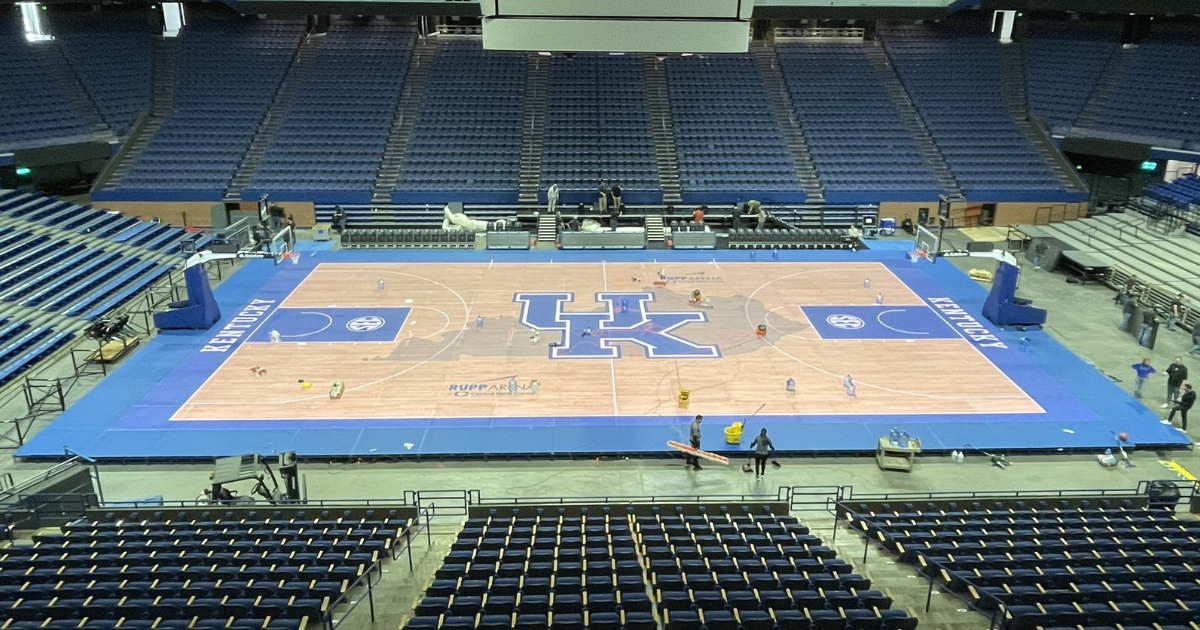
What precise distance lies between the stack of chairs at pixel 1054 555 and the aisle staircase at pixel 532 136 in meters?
28.8

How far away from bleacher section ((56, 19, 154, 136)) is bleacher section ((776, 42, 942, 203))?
36.3m

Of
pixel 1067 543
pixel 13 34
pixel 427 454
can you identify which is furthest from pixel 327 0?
pixel 1067 543

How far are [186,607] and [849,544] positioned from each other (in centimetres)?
1142

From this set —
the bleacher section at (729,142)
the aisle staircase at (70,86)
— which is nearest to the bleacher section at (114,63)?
the aisle staircase at (70,86)

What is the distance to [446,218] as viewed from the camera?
130 feet

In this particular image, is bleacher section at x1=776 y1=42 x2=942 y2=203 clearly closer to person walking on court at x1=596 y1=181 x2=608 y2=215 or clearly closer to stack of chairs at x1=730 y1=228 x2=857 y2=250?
stack of chairs at x1=730 y1=228 x2=857 y2=250

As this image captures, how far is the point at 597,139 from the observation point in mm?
45594

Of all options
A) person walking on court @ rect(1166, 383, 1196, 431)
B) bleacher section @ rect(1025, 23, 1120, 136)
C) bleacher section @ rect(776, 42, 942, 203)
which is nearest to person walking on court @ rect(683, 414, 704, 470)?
person walking on court @ rect(1166, 383, 1196, 431)

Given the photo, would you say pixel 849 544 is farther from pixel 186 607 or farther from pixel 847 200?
pixel 847 200

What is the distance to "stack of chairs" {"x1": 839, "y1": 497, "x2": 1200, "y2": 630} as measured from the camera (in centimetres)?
1149

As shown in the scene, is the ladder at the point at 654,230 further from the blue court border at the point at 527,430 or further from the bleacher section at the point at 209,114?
the bleacher section at the point at 209,114

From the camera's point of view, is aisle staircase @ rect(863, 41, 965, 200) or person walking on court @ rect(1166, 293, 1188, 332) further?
aisle staircase @ rect(863, 41, 965, 200)

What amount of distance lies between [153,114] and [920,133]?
41.8 meters

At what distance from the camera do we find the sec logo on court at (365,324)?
28062mm
